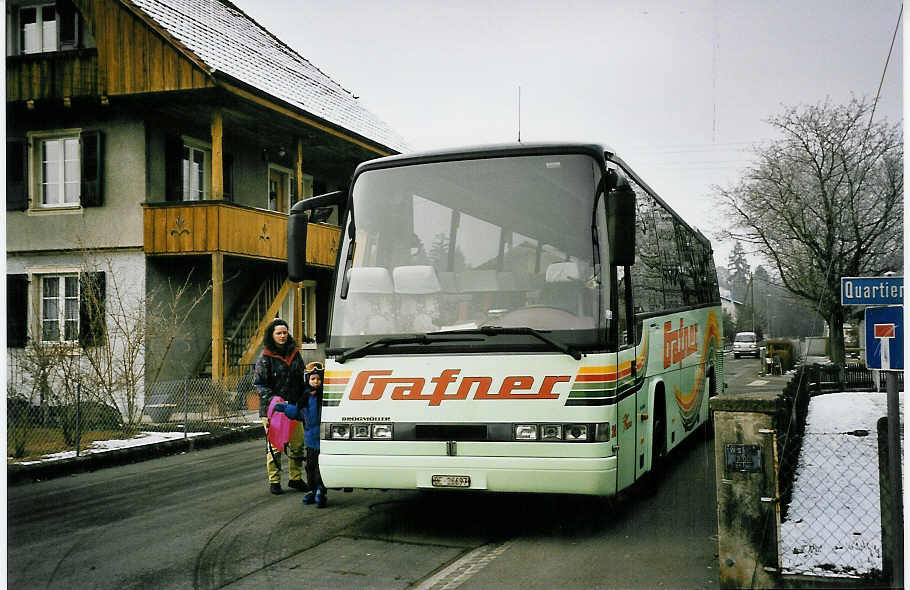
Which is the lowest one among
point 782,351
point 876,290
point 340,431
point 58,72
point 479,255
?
point 340,431

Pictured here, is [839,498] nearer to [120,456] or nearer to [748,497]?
[748,497]

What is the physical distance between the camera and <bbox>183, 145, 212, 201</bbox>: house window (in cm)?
1900

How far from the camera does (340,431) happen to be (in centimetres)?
690

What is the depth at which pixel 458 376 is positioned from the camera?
6.67m

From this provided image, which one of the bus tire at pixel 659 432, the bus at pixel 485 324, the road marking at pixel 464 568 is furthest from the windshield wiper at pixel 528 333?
the bus tire at pixel 659 432

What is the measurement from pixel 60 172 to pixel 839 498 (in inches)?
622

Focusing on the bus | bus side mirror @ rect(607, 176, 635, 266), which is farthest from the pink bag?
bus side mirror @ rect(607, 176, 635, 266)

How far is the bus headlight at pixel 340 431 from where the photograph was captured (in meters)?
6.87

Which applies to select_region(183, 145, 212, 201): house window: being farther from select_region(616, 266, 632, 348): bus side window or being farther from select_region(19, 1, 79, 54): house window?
select_region(616, 266, 632, 348): bus side window

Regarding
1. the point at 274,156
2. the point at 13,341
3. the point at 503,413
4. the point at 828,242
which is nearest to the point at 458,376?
the point at 503,413

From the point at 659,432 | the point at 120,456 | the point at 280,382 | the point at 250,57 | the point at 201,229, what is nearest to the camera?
the point at 659,432

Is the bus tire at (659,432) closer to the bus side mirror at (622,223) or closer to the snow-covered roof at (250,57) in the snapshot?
the bus side mirror at (622,223)

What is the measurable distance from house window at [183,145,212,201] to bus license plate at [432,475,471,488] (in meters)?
13.6

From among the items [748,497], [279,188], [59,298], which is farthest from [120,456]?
[279,188]
